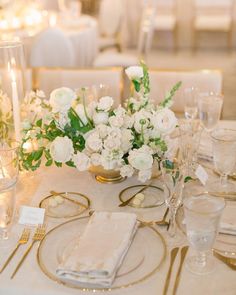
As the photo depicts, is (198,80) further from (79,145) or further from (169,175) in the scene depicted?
(169,175)

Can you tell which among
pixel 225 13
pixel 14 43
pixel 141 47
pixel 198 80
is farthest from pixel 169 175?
pixel 225 13

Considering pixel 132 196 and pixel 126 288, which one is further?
pixel 132 196

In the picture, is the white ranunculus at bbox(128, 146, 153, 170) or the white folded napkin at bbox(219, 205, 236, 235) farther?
the white ranunculus at bbox(128, 146, 153, 170)

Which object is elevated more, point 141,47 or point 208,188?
point 208,188

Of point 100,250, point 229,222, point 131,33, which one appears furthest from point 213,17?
point 100,250

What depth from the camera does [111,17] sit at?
593cm

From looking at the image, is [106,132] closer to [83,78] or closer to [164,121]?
[164,121]

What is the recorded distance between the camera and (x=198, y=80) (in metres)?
2.64

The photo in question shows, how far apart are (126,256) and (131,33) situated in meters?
6.71

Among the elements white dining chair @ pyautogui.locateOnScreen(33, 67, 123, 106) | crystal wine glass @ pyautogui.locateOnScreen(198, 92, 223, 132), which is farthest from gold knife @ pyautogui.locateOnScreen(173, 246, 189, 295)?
white dining chair @ pyautogui.locateOnScreen(33, 67, 123, 106)

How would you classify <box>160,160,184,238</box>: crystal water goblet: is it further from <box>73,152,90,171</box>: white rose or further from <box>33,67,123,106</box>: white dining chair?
<box>33,67,123,106</box>: white dining chair

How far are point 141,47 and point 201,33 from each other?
1996mm

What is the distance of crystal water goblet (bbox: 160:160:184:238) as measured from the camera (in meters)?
1.38

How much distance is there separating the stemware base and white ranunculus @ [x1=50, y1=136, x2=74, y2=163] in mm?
526
